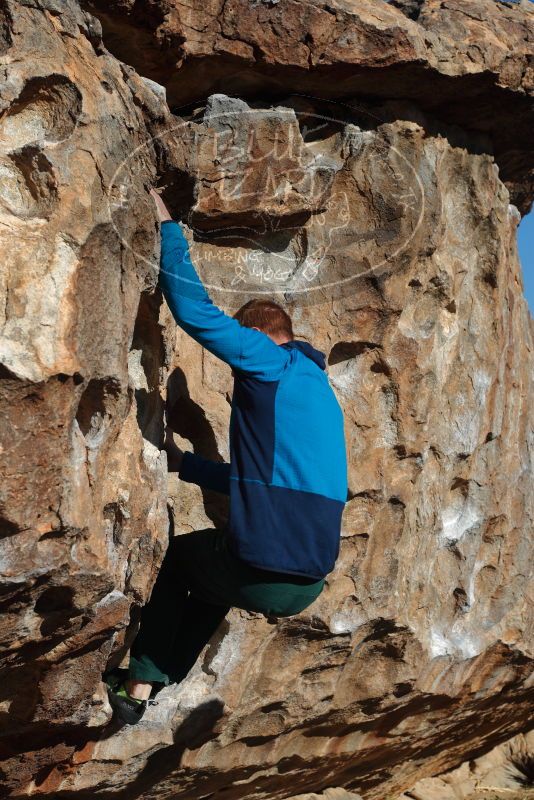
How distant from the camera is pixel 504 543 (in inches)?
206

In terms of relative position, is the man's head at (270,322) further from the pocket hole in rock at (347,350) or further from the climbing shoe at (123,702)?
the climbing shoe at (123,702)

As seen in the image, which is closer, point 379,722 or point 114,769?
point 114,769

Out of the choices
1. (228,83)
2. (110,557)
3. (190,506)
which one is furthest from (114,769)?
(228,83)

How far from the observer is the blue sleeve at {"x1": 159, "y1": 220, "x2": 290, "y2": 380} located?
128 inches

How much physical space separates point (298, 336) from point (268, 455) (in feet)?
3.45

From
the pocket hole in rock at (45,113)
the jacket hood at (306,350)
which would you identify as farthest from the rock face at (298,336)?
the jacket hood at (306,350)

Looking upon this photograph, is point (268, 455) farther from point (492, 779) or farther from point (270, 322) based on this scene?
point (492, 779)

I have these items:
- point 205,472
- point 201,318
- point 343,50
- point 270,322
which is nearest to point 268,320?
point 270,322

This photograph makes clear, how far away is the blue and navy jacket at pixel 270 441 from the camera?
129 inches

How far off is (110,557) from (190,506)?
1.03m

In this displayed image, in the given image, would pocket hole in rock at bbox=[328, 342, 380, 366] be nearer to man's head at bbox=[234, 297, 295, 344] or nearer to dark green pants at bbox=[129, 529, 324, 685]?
man's head at bbox=[234, 297, 295, 344]

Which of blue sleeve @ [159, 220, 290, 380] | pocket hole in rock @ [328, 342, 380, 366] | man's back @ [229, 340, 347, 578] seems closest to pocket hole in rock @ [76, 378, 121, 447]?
blue sleeve @ [159, 220, 290, 380]

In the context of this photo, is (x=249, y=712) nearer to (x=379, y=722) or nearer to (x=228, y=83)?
(x=379, y=722)

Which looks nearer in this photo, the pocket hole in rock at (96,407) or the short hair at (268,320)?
the pocket hole in rock at (96,407)
